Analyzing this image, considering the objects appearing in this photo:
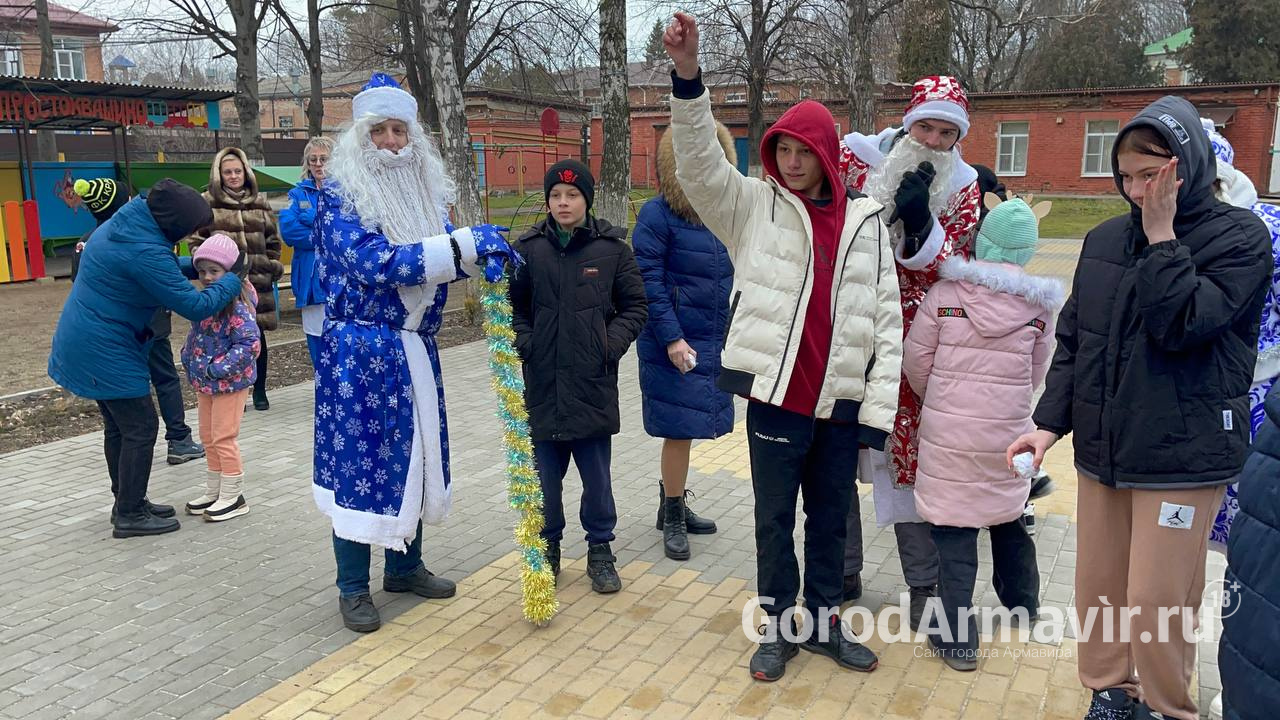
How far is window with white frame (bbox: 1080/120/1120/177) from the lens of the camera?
32.5 metres

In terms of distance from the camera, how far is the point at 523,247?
4.10m

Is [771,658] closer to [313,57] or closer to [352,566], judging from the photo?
[352,566]

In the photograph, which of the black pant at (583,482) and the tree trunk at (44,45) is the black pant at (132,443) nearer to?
the black pant at (583,482)

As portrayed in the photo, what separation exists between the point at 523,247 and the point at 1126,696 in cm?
281

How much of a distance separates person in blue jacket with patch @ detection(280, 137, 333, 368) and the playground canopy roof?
9812mm

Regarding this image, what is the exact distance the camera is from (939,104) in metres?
3.50

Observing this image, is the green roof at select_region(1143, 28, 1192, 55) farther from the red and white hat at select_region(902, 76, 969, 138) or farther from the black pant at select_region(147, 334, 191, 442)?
the black pant at select_region(147, 334, 191, 442)

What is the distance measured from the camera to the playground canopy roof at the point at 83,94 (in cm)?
1447

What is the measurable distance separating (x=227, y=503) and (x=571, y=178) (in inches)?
111

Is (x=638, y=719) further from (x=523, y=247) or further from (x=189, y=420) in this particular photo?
(x=189, y=420)

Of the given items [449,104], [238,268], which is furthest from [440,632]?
[449,104]

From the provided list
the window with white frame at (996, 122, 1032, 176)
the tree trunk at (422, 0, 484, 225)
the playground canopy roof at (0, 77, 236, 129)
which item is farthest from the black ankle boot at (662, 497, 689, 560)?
the window with white frame at (996, 122, 1032, 176)

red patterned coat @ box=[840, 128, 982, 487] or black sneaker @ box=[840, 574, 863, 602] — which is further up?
red patterned coat @ box=[840, 128, 982, 487]

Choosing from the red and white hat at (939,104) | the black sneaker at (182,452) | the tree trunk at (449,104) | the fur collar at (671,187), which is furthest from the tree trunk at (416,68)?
the red and white hat at (939,104)
